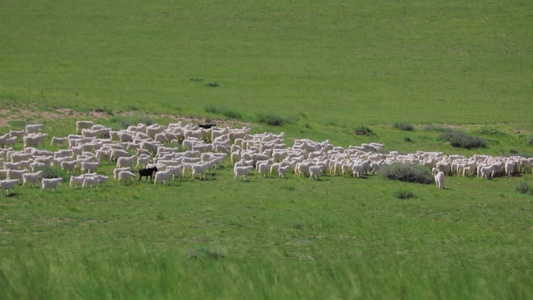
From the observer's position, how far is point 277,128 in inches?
1465

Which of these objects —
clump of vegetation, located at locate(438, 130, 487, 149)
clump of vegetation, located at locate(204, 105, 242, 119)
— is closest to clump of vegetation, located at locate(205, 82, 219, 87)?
clump of vegetation, located at locate(204, 105, 242, 119)

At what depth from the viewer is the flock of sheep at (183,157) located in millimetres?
23422

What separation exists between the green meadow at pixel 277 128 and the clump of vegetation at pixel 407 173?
0.41 meters

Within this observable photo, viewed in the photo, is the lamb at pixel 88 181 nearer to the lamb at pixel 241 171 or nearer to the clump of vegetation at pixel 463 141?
the lamb at pixel 241 171

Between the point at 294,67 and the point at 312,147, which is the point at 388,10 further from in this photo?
the point at 312,147

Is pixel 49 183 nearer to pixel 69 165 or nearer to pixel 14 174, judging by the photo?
pixel 14 174

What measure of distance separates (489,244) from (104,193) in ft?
32.0

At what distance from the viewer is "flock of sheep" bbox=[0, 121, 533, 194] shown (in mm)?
23422

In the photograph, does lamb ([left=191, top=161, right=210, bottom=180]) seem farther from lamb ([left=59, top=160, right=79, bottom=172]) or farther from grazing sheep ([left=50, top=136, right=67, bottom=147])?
grazing sheep ([left=50, top=136, right=67, bottom=147])

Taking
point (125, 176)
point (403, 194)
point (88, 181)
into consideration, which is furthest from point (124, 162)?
point (403, 194)

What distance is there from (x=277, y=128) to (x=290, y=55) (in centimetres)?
3729

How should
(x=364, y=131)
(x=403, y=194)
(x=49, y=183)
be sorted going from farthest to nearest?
(x=364, y=131)
(x=403, y=194)
(x=49, y=183)

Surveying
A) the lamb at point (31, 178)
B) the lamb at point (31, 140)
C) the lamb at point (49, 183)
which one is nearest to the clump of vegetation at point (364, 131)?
the lamb at point (31, 140)

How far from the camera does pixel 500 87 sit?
65312 mm
